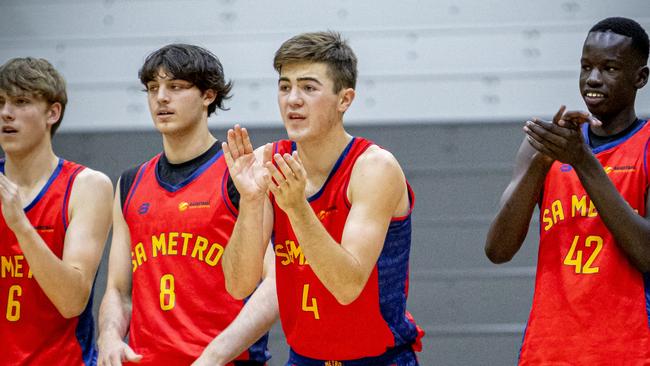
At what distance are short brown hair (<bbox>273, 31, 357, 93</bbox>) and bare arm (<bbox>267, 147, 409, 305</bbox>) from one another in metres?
0.30

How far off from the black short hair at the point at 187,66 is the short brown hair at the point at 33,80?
0.52m

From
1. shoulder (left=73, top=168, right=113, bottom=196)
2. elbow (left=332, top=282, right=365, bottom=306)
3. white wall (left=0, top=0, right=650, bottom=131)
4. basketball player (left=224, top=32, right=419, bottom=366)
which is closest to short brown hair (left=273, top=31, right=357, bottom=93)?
basketball player (left=224, top=32, right=419, bottom=366)

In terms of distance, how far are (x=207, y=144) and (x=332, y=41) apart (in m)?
0.77

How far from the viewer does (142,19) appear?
6445 millimetres

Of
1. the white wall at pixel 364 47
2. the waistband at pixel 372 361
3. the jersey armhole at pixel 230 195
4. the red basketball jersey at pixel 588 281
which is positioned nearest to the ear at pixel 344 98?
the jersey armhole at pixel 230 195

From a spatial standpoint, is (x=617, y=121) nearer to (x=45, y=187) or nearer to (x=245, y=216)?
(x=245, y=216)

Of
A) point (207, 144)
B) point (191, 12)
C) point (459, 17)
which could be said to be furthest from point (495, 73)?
point (207, 144)

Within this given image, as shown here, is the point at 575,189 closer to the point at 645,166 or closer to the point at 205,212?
the point at 645,166

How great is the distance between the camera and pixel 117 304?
13.0 ft

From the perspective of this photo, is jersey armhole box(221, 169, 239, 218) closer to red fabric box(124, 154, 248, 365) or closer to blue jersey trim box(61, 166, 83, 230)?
red fabric box(124, 154, 248, 365)

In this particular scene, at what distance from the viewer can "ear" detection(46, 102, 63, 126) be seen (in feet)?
14.2

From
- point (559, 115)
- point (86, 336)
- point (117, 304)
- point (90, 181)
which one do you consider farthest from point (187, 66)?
point (559, 115)

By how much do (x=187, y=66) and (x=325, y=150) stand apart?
778 millimetres

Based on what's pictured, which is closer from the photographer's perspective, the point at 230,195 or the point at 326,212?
the point at 326,212
